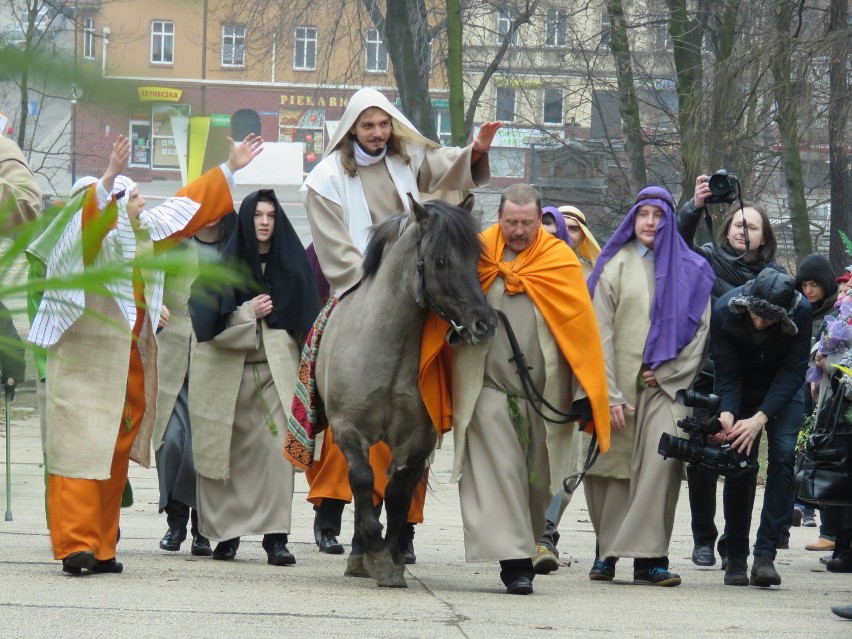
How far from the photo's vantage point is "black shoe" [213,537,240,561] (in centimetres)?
741

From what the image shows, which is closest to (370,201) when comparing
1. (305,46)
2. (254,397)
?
(254,397)

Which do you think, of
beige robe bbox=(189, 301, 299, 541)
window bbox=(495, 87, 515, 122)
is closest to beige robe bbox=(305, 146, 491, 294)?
beige robe bbox=(189, 301, 299, 541)

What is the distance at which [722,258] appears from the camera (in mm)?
7711

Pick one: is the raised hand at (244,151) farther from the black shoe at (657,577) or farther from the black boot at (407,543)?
the black shoe at (657,577)

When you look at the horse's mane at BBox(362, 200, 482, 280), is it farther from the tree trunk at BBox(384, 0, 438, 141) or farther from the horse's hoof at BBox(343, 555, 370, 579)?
the tree trunk at BBox(384, 0, 438, 141)

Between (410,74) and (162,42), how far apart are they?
61.2 ft

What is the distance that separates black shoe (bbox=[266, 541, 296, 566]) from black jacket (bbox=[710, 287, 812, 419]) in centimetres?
217

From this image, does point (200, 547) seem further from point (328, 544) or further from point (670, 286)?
point (670, 286)

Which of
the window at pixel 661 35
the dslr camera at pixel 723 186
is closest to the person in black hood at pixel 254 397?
the dslr camera at pixel 723 186

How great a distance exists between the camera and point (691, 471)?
7391 mm

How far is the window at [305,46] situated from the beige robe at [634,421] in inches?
224

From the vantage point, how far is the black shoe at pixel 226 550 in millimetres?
7406

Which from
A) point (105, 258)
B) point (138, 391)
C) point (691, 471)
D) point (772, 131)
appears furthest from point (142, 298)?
point (772, 131)

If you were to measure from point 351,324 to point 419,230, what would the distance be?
22.2 inches
